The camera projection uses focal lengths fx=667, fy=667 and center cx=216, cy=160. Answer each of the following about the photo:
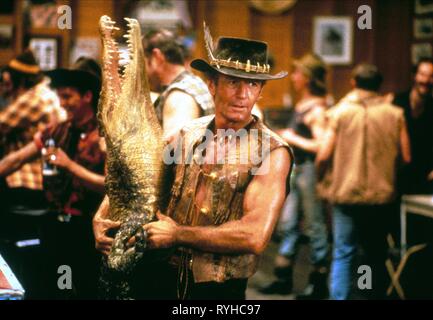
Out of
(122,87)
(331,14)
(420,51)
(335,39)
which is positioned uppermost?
(331,14)

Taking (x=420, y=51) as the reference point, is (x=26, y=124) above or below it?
below

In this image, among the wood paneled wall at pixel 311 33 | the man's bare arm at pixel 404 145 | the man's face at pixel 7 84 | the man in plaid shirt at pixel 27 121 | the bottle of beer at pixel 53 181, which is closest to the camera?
the bottle of beer at pixel 53 181

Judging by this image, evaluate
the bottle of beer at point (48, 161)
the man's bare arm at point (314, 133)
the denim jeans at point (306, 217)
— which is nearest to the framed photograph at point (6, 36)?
the man's bare arm at point (314, 133)

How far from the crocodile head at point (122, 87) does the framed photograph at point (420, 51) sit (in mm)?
6827

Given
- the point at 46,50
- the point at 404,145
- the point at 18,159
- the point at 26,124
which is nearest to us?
the point at 18,159

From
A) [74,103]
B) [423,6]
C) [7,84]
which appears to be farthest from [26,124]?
[423,6]

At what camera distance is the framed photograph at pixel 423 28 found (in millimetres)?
8648

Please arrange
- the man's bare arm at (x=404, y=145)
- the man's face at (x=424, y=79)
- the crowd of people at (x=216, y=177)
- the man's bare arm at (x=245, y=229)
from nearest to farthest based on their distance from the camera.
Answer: the man's bare arm at (x=245, y=229)
the crowd of people at (x=216, y=177)
the man's bare arm at (x=404, y=145)
the man's face at (x=424, y=79)

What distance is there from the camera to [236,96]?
8.43 ft

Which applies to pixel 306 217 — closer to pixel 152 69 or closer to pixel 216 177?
pixel 152 69

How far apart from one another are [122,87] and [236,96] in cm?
45

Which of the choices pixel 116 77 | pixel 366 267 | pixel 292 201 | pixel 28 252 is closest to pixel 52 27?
pixel 292 201

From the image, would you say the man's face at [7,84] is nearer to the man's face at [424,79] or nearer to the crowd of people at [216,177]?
the crowd of people at [216,177]

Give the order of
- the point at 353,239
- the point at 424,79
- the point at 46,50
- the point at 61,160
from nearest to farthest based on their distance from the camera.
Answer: the point at 61,160 < the point at 353,239 < the point at 424,79 < the point at 46,50
